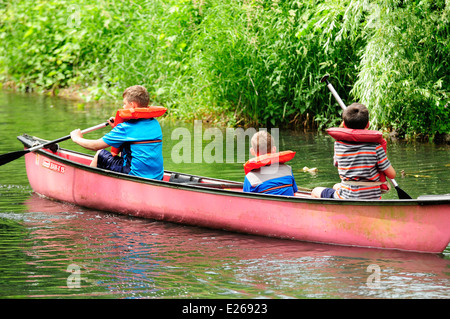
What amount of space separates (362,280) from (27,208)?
3809 millimetres

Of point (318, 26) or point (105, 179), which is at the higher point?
point (318, 26)

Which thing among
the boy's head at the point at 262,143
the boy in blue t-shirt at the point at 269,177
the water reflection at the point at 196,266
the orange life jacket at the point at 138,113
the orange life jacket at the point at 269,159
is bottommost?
the water reflection at the point at 196,266

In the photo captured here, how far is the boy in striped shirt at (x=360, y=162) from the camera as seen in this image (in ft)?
18.3

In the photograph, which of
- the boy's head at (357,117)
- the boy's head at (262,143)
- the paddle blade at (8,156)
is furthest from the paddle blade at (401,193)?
the paddle blade at (8,156)

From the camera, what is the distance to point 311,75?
11273mm

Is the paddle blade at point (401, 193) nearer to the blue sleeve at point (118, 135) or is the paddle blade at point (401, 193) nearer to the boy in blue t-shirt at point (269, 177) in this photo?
the boy in blue t-shirt at point (269, 177)

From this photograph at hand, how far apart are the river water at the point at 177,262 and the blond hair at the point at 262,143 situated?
0.75 m

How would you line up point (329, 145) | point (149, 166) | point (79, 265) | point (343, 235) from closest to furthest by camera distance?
point (79, 265), point (343, 235), point (149, 166), point (329, 145)

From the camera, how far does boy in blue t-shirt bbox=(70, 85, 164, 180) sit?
267 inches

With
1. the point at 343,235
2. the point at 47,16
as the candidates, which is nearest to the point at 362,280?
the point at 343,235

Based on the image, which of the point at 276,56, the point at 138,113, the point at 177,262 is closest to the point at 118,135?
the point at 138,113

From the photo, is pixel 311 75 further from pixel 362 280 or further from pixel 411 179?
pixel 362 280

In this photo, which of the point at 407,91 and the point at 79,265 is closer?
the point at 79,265
